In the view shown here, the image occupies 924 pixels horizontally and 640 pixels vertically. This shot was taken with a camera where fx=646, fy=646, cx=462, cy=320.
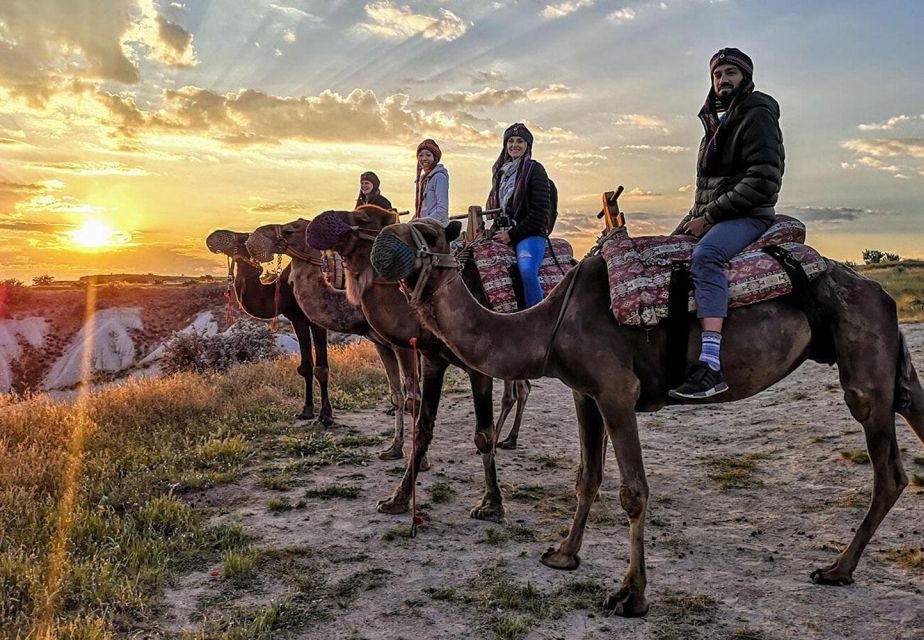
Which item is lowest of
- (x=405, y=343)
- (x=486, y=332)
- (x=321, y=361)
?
(x=321, y=361)

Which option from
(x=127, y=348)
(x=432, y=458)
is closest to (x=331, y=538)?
(x=432, y=458)

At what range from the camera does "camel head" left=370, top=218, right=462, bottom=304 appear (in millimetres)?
4562

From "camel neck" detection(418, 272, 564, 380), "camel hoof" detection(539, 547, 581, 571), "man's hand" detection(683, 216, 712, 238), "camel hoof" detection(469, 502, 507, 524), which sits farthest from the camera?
"camel hoof" detection(469, 502, 507, 524)

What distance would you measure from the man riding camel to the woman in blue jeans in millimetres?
1872

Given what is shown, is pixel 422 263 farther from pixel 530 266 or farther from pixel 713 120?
pixel 713 120

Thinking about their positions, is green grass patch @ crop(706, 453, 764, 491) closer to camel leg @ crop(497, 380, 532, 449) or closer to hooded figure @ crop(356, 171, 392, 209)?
camel leg @ crop(497, 380, 532, 449)

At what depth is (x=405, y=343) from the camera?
21.8 feet

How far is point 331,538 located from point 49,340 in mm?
46017

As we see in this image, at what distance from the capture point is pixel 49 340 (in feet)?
143

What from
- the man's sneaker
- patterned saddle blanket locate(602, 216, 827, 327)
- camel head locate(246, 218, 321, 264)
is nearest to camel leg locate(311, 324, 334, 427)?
camel head locate(246, 218, 321, 264)

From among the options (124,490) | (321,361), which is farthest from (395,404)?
(124,490)

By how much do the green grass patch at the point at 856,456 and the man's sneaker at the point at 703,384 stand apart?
4.52m

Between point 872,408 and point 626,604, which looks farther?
point 872,408

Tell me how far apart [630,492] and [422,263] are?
2.25 m
